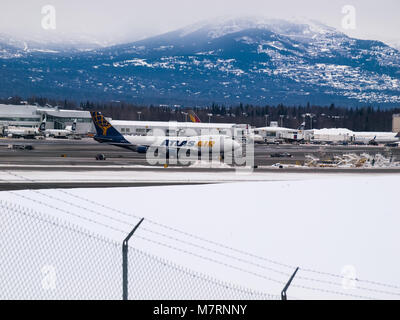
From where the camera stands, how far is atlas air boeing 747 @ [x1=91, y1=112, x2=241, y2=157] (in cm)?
5294

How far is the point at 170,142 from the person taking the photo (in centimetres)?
5272

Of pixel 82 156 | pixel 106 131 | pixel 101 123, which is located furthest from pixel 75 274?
pixel 101 123

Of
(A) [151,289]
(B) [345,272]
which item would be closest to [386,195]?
(B) [345,272]

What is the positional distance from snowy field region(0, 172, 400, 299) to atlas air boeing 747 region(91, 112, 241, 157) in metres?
25.0

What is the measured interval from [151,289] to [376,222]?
1225 cm

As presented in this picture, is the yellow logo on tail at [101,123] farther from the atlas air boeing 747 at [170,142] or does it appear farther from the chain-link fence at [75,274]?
the chain-link fence at [75,274]

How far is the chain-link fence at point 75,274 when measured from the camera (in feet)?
39.5

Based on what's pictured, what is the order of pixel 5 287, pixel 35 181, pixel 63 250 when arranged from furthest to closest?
pixel 35 181, pixel 63 250, pixel 5 287

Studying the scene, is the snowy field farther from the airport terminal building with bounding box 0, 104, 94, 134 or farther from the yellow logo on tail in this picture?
the airport terminal building with bounding box 0, 104, 94, 134

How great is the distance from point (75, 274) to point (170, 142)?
3988 centimetres

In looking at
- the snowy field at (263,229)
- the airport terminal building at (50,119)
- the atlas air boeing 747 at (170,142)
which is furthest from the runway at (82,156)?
the airport terminal building at (50,119)

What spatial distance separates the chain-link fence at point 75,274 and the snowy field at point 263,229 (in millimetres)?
510

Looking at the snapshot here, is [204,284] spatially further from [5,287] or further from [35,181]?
[35,181]

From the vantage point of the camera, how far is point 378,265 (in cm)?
1725
